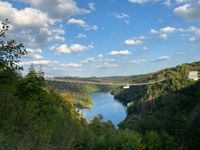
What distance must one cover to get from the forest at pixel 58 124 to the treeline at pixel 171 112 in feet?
0.55

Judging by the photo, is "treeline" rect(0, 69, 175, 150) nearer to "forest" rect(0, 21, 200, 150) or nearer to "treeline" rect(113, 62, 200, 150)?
"forest" rect(0, 21, 200, 150)

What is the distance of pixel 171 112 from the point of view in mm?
117438

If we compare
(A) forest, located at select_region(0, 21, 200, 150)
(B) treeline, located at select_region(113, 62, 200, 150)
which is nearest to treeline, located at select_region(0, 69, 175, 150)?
(A) forest, located at select_region(0, 21, 200, 150)

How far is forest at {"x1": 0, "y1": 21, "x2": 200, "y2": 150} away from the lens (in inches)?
426

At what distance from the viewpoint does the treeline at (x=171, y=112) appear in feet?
210

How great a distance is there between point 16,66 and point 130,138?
38.5m

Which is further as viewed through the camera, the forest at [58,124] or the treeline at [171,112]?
the treeline at [171,112]

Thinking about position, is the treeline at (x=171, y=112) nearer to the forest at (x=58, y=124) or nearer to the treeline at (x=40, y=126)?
the forest at (x=58, y=124)

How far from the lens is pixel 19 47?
1014 centimetres

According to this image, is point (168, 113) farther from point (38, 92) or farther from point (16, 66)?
point (16, 66)

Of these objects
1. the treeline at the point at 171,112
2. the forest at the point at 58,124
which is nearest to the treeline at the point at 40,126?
the forest at the point at 58,124

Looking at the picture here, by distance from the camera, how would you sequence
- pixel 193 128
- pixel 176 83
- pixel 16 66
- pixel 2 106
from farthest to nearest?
pixel 176 83 < pixel 193 128 < pixel 2 106 < pixel 16 66

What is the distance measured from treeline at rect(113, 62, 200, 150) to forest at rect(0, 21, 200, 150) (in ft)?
0.55

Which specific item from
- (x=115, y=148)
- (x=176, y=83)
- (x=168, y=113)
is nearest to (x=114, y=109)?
(x=176, y=83)
